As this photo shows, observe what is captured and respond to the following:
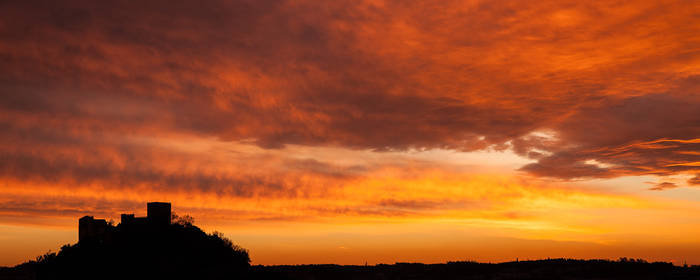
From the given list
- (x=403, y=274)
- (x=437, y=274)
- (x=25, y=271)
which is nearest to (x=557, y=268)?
(x=437, y=274)

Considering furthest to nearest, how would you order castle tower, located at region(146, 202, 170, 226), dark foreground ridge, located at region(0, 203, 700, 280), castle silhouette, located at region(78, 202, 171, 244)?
castle tower, located at region(146, 202, 170, 226), castle silhouette, located at region(78, 202, 171, 244), dark foreground ridge, located at region(0, 203, 700, 280)

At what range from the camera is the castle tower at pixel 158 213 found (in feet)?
231

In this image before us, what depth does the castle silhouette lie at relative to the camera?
6988cm

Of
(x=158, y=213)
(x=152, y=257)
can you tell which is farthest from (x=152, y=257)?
(x=158, y=213)

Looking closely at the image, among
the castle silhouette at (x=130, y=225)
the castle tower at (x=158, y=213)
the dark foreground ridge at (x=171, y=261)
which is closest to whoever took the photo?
the dark foreground ridge at (x=171, y=261)

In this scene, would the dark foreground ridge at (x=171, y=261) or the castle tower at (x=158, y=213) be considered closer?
the dark foreground ridge at (x=171, y=261)

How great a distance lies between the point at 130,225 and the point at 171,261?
941 centimetres

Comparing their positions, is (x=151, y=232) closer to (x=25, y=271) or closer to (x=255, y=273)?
(x=255, y=273)

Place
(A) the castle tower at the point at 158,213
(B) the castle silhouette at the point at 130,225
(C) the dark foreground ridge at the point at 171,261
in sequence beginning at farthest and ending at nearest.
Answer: (A) the castle tower at the point at 158,213 < (B) the castle silhouette at the point at 130,225 < (C) the dark foreground ridge at the point at 171,261

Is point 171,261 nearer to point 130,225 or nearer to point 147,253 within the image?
point 147,253

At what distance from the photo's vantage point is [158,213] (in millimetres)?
70500

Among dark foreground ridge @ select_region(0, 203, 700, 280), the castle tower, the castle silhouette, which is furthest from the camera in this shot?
the castle tower

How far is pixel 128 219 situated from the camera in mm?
71375

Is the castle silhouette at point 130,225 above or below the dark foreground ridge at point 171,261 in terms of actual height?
above
